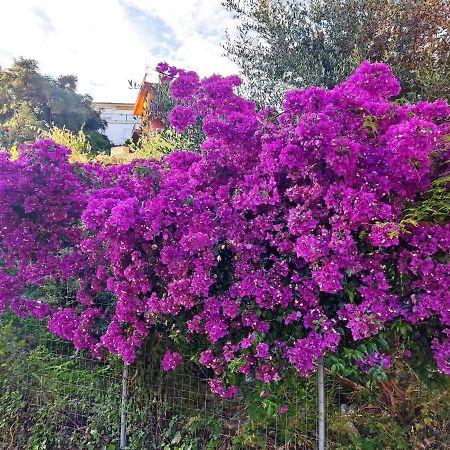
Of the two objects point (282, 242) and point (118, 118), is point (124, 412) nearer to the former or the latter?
point (282, 242)

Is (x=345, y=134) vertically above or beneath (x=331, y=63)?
beneath

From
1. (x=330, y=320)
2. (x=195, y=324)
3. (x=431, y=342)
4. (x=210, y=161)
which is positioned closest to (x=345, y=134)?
(x=210, y=161)

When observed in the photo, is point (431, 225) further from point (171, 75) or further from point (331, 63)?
point (331, 63)

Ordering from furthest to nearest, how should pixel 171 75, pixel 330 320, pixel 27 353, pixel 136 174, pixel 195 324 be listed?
pixel 27 353, pixel 171 75, pixel 136 174, pixel 195 324, pixel 330 320

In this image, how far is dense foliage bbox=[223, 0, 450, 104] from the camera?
18.4 ft

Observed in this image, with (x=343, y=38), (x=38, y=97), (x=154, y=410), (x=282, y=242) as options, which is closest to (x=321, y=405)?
(x=282, y=242)

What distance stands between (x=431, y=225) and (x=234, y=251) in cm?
95

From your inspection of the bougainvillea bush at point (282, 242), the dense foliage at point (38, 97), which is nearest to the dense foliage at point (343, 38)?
the bougainvillea bush at point (282, 242)

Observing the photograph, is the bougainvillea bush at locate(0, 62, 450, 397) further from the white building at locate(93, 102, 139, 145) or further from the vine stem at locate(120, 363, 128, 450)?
the white building at locate(93, 102, 139, 145)

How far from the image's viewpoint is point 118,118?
3186 cm

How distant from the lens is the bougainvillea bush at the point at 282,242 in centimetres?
198

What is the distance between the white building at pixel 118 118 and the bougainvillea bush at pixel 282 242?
1146 inches

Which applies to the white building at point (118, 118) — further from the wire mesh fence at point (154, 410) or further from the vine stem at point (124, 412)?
the vine stem at point (124, 412)

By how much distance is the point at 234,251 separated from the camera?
7.36 feet
